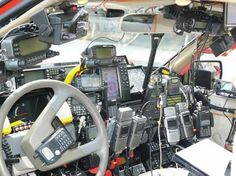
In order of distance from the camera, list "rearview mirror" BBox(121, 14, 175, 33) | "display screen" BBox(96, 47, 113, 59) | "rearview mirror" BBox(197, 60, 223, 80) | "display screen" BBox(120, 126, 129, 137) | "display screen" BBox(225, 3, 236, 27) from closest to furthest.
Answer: "display screen" BBox(225, 3, 236, 27), "display screen" BBox(120, 126, 129, 137), "display screen" BBox(96, 47, 113, 59), "rearview mirror" BBox(121, 14, 175, 33), "rearview mirror" BBox(197, 60, 223, 80)

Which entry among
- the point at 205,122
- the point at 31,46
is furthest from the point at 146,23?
the point at 31,46

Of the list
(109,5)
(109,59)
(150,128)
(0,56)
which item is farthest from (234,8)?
(0,56)

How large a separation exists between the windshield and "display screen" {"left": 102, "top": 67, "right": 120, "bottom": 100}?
12.7 inches

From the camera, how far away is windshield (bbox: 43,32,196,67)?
4.19 m

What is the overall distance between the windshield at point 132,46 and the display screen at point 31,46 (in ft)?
1.15

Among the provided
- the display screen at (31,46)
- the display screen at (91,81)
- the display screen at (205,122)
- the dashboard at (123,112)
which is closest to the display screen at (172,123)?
the dashboard at (123,112)

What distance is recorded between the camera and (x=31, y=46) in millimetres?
2301

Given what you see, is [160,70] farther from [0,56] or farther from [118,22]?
[0,56]

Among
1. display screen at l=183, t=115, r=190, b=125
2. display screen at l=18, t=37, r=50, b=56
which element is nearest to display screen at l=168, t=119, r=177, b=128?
display screen at l=183, t=115, r=190, b=125

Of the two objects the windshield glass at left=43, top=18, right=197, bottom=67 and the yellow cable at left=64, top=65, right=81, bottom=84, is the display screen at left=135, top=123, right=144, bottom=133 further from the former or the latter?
the windshield glass at left=43, top=18, right=197, bottom=67

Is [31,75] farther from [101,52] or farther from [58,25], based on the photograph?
[58,25]

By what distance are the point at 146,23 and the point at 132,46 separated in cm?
517

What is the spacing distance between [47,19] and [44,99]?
33.8 inches

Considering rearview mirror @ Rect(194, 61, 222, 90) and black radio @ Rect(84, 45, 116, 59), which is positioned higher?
black radio @ Rect(84, 45, 116, 59)
